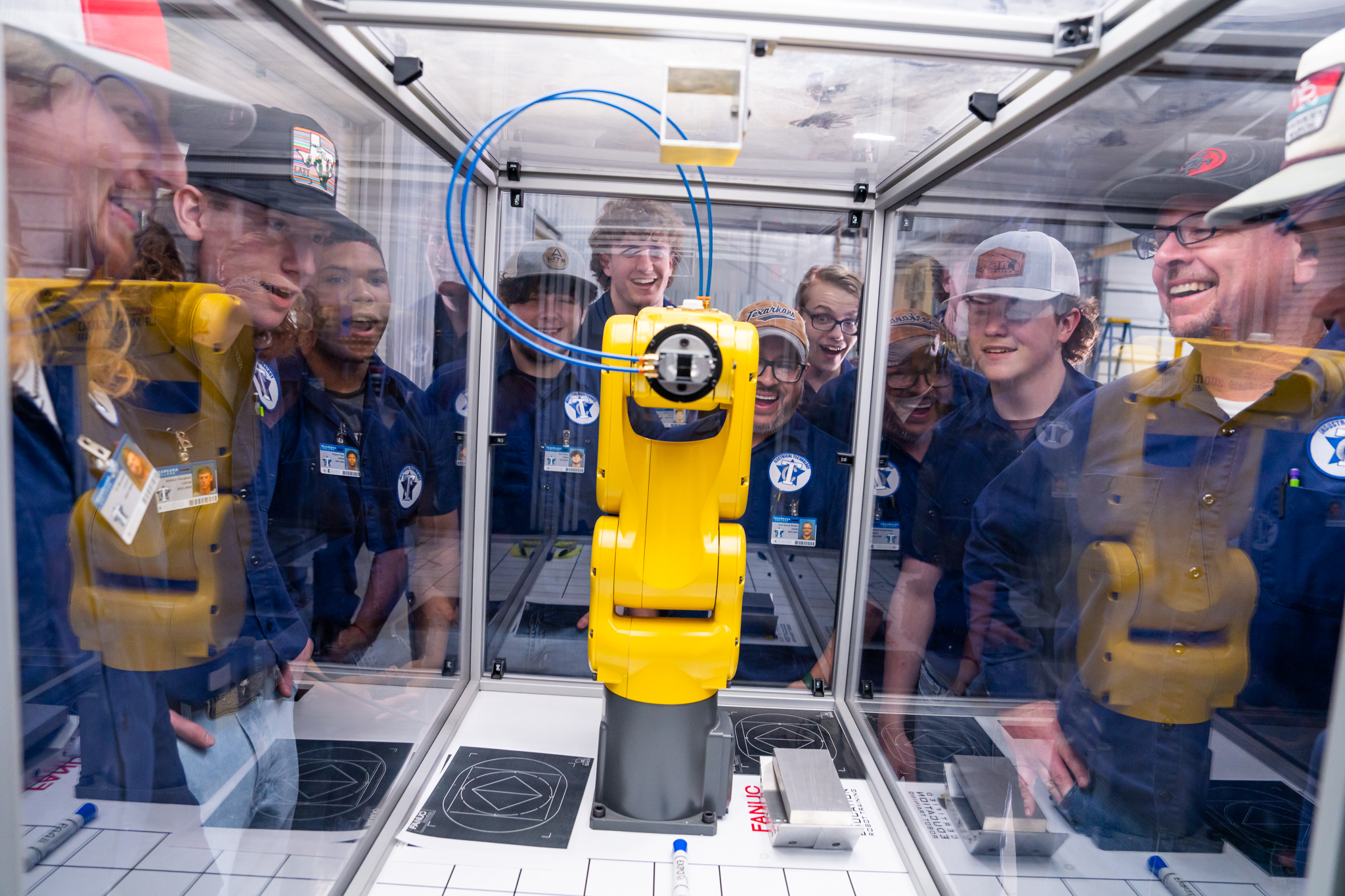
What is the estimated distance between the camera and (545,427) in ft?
9.80

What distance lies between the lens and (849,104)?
6.48ft

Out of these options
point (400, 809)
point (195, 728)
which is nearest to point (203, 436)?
point (195, 728)

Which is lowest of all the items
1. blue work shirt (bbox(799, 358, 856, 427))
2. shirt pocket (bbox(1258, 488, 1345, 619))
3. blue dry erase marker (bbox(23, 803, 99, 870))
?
blue dry erase marker (bbox(23, 803, 99, 870))

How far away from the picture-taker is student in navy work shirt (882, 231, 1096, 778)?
189cm

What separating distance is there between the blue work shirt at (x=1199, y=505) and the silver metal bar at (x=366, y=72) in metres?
1.92

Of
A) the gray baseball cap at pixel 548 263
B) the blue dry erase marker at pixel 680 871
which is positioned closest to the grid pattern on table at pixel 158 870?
the blue dry erase marker at pixel 680 871

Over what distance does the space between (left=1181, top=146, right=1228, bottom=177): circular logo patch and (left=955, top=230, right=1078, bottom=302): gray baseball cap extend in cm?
39

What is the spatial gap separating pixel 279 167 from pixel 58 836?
133 centimetres

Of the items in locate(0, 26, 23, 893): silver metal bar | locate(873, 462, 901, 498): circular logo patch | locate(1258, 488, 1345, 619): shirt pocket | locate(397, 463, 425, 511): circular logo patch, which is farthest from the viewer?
locate(873, 462, 901, 498): circular logo patch

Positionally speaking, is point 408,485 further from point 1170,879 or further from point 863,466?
point 1170,879

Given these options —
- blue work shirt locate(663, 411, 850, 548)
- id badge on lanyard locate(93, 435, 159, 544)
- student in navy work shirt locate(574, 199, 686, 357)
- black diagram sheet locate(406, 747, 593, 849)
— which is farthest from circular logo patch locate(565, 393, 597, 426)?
id badge on lanyard locate(93, 435, 159, 544)

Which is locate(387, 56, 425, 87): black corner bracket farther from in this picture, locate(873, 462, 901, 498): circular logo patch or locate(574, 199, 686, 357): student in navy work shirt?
locate(873, 462, 901, 498): circular logo patch

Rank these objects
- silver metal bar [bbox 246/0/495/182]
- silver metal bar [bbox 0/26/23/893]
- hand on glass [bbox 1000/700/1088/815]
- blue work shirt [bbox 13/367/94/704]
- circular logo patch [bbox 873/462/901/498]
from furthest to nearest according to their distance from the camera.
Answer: circular logo patch [bbox 873/462/901/498] → hand on glass [bbox 1000/700/1088/815] → silver metal bar [bbox 246/0/495/182] → blue work shirt [bbox 13/367/94/704] → silver metal bar [bbox 0/26/23/893]

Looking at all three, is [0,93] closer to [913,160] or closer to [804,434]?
[913,160]
